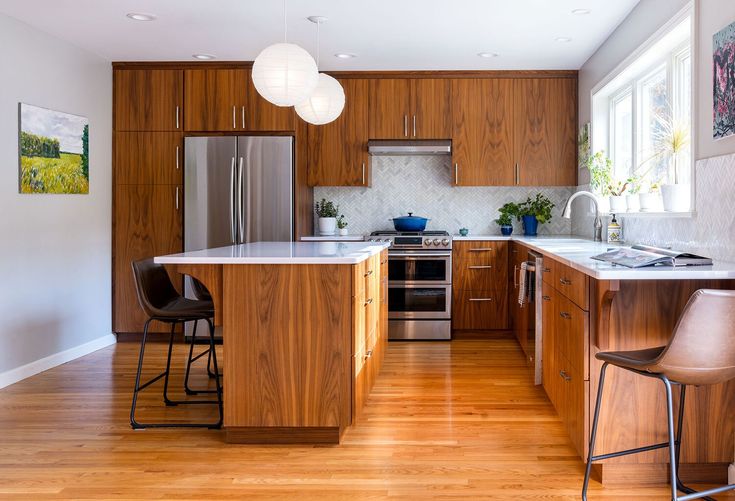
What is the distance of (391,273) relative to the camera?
5711 mm

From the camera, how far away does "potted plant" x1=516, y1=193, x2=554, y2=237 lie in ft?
19.8

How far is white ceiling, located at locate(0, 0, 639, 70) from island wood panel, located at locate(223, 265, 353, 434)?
6.36ft

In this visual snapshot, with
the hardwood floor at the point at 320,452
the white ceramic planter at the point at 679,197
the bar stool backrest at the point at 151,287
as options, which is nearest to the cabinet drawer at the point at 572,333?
the hardwood floor at the point at 320,452

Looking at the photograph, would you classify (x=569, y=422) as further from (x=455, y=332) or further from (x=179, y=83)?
(x=179, y=83)

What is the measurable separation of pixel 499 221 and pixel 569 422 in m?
3.35

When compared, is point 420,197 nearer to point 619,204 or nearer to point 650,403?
point 619,204

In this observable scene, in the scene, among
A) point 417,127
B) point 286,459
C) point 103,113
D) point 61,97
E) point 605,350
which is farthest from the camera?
point 417,127

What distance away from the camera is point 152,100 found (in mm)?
5723

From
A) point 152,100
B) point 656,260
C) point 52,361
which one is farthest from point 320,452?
point 152,100

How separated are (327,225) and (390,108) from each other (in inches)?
46.8

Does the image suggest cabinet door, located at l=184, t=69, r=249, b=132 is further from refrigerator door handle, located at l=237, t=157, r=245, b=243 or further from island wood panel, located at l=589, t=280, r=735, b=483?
island wood panel, located at l=589, t=280, r=735, b=483

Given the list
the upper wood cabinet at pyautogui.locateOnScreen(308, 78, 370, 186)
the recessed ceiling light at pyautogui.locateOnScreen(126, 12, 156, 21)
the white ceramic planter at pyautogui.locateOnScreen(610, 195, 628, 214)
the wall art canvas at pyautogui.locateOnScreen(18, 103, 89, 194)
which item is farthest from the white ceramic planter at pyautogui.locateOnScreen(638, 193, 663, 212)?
the wall art canvas at pyautogui.locateOnScreen(18, 103, 89, 194)

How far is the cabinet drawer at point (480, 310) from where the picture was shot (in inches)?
226

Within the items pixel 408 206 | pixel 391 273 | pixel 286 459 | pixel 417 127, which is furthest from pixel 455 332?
pixel 286 459
